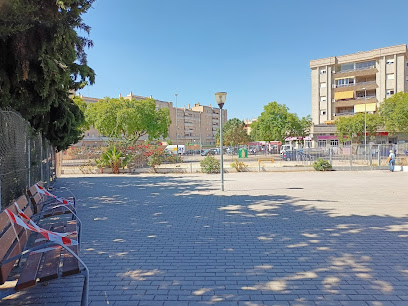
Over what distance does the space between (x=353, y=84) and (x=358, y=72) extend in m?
2.05

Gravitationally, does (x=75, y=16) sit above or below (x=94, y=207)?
above

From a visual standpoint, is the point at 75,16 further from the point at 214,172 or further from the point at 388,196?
the point at 214,172

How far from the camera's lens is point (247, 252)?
4.57m

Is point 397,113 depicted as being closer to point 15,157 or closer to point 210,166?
point 210,166

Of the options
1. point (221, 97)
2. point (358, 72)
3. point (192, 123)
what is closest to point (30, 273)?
point (221, 97)

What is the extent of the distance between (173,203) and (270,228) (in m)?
3.67

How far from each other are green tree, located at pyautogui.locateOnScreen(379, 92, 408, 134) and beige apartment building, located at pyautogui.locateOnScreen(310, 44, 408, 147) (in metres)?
7.89

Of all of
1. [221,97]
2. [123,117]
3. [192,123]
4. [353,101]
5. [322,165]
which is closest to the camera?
[221,97]

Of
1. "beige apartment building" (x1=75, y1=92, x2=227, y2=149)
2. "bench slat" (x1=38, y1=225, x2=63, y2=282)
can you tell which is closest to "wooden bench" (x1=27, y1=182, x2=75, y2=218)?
"bench slat" (x1=38, y1=225, x2=63, y2=282)

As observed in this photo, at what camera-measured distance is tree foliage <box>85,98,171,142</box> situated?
112 ft

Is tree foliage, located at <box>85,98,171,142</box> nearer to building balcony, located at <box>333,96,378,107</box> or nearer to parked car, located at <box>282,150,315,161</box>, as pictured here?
parked car, located at <box>282,150,315,161</box>

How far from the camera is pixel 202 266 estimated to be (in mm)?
4047

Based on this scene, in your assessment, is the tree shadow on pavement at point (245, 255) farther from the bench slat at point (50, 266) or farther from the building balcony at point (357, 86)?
the building balcony at point (357, 86)

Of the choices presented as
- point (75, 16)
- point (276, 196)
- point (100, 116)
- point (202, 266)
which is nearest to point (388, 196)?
point (276, 196)
